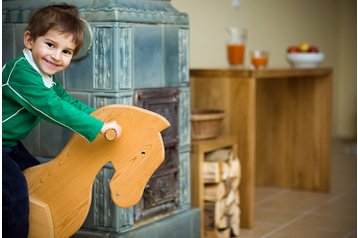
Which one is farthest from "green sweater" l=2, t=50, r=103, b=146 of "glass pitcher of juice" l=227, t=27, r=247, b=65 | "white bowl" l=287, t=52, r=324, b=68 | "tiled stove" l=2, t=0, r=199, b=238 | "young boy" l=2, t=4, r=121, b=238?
"white bowl" l=287, t=52, r=324, b=68

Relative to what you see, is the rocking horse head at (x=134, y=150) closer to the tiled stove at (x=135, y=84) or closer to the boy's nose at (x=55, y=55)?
the boy's nose at (x=55, y=55)

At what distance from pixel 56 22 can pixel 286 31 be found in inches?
155

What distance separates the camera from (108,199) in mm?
2754

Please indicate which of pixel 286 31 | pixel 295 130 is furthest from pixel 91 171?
pixel 286 31

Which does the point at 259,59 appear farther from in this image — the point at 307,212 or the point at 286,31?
the point at 286,31

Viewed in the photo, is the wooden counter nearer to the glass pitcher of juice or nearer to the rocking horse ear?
the glass pitcher of juice

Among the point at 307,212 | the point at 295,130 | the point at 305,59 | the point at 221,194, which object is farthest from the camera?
the point at 295,130

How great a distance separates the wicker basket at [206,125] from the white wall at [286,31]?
108 centimetres

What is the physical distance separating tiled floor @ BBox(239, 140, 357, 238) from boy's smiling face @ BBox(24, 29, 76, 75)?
5.10 feet

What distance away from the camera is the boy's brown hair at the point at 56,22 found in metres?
2.28

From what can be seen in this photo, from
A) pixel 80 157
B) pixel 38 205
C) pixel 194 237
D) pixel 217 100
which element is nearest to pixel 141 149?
pixel 80 157

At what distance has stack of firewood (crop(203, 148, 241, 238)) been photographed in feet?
10.9

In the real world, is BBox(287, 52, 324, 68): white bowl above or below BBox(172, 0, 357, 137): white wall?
below

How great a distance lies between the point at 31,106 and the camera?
7.42ft
